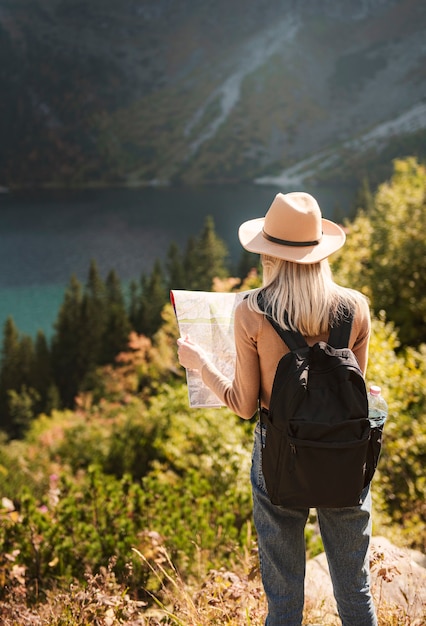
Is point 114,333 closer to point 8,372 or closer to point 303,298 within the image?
point 8,372

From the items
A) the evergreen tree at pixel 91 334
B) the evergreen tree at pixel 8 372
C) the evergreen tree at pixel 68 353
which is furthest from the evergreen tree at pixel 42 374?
the evergreen tree at pixel 91 334

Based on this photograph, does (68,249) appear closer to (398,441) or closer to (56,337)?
(56,337)

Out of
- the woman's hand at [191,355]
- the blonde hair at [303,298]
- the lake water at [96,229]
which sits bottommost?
the woman's hand at [191,355]

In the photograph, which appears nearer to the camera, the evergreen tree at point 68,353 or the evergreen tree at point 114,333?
the evergreen tree at point 114,333

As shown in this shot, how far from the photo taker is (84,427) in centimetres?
2619

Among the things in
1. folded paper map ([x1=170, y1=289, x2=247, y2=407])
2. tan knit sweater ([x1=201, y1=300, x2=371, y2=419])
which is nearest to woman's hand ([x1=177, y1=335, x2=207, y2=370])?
folded paper map ([x1=170, y1=289, x2=247, y2=407])

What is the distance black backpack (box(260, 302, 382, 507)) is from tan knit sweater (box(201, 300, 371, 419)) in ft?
0.21

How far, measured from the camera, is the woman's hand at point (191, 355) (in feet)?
8.12

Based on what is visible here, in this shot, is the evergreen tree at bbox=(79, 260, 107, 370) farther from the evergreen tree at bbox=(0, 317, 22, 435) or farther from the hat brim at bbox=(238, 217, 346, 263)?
the hat brim at bbox=(238, 217, 346, 263)

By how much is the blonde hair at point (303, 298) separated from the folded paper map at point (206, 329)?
560mm

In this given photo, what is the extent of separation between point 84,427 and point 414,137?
15118cm

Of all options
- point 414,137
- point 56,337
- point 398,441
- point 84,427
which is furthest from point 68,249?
point 414,137

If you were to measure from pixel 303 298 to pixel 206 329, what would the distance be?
2.47 feet

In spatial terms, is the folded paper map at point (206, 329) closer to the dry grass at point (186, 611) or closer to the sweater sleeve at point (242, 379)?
the sweater sleeve at point (242, 379)
